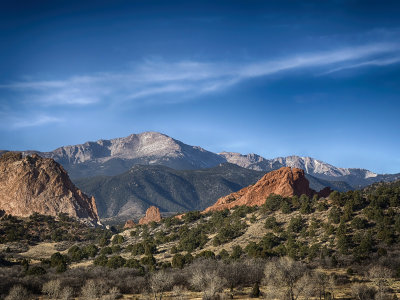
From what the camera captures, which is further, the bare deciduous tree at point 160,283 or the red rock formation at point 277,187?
the red rock formation at point 277,187

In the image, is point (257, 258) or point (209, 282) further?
point (257, 258)

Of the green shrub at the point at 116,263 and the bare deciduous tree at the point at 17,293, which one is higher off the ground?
the bare deciduous tree at the point at 17,293

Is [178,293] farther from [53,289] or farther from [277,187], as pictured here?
[277,187]

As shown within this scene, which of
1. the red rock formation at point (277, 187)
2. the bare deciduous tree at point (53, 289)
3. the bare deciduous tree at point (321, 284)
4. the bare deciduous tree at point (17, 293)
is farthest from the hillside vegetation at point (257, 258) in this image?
the red rock formation at point (277, 187)

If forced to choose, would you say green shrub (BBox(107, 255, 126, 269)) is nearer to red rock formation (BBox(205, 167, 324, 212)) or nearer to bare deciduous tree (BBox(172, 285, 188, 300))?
bare deciduous tree (BBox(172, 285, 188, 300))

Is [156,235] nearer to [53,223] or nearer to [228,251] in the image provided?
[228,251]

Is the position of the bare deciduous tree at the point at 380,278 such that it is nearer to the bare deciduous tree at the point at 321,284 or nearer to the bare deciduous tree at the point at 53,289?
the bare deciduous tree at the point at 321,284

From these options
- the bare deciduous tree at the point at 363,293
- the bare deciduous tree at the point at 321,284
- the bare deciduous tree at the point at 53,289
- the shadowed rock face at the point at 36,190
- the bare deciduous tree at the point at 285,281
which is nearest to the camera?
the bare deciduous tree at the point at 363,293

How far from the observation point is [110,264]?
2707 inches

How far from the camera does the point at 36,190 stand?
145m

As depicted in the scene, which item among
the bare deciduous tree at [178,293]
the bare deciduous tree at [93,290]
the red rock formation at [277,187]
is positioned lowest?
the bare deciduous tree at [178,293]

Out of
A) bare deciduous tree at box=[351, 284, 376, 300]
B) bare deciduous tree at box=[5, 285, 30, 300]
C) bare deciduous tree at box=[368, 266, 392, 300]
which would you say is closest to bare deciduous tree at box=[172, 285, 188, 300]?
bare deciduous tree at box=[5, 285, 30, 300]

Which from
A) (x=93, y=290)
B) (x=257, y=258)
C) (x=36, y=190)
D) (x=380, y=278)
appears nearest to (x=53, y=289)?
(x=93, y=290)

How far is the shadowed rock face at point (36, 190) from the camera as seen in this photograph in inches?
5472
